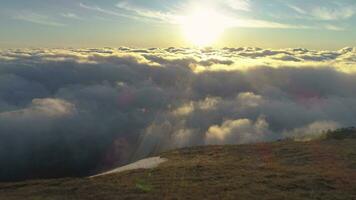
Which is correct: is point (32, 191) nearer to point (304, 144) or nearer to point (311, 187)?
point (311, 187)

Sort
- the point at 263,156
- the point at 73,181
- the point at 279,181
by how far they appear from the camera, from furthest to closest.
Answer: the point at 263,156, the point at 73,181, the point at 279,181

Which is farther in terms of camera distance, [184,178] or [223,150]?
[223,150]

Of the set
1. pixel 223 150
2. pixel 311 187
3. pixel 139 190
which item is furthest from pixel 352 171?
pixel 223 150

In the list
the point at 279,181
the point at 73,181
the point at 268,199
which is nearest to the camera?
the point at 268,199

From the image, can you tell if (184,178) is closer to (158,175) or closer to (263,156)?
(158,175)
